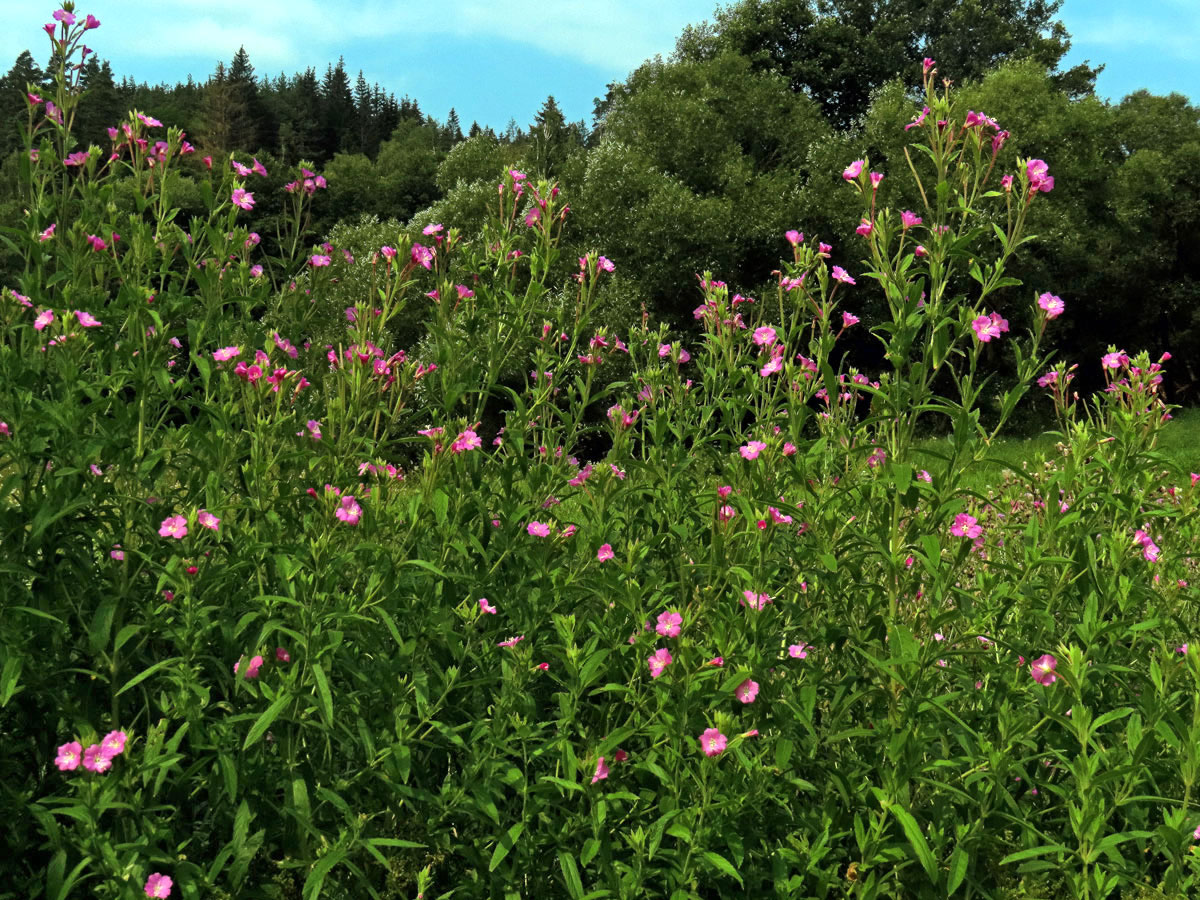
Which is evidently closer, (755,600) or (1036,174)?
(755,600)

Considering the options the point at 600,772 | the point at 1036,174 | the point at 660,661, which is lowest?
the point at 600,772

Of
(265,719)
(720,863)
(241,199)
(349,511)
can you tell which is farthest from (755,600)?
(241,199)

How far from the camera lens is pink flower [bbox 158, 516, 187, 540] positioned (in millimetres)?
2557

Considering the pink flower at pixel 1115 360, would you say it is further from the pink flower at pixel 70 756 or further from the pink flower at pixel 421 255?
the pink flower at pixel 70 756

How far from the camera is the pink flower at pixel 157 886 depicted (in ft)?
7.52

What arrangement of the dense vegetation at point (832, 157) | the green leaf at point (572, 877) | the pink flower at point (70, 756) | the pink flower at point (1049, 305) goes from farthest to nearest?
the dense vegetation at point (832, 157) → the pink flower at point (1049, 305) → the green leaf at point (572, 877) → the pink flower at point (70, 756)

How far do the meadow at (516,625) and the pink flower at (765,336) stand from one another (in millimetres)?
387

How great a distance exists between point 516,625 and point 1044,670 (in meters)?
1.46

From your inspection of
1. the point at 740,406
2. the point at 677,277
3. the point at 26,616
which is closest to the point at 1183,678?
the point at 740,406

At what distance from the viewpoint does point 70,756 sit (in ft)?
7.36

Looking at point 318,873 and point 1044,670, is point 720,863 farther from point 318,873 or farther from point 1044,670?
point 1044,670

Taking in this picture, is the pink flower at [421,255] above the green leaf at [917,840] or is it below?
above

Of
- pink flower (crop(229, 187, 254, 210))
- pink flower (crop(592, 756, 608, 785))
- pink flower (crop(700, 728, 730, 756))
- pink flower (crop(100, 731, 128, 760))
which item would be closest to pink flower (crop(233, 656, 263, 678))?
pink flower (crop(100, 731, 128, 760))

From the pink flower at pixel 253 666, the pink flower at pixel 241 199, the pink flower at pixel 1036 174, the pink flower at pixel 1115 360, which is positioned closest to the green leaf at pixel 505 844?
the pink flower at pixel 253 666
